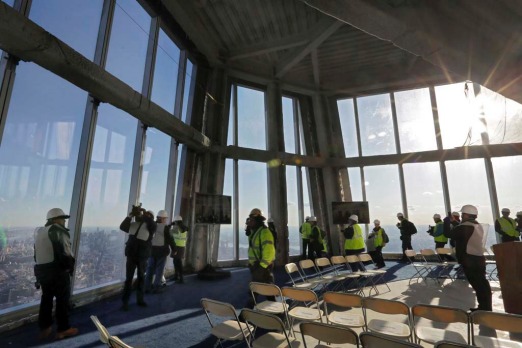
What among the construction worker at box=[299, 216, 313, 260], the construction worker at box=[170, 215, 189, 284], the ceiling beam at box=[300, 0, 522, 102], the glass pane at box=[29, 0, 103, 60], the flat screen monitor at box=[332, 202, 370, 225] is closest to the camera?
the ceiling beam at box=[300, 0, 522, 102]

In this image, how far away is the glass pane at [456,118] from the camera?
936cm

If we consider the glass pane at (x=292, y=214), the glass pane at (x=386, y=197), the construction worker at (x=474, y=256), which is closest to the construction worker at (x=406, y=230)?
the glass pane at (x=386, y=197)

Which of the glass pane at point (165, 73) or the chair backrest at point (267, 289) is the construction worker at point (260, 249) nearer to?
the chair backrest at point (267, 289)

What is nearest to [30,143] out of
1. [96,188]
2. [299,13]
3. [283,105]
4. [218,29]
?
[96,188]

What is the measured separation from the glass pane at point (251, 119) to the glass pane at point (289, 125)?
2.97 feet

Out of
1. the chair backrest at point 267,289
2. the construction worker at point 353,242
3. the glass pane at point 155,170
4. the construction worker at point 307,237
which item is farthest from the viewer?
the construction worker at point 307,237

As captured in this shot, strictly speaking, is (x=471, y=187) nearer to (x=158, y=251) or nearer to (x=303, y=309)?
(x=303, y=309)

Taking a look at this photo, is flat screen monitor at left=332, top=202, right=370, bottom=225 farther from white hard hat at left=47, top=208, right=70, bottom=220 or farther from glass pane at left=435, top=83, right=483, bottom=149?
white hard hat at left=47, top=208, right=70, bottom=220

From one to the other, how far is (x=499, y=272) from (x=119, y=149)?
6.50 meters

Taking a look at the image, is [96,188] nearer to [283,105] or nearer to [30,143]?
[30,143]

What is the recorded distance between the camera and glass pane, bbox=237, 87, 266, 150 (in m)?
9.47

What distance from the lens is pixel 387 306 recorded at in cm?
252

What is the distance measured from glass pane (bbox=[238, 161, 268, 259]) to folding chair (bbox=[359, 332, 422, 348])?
6.94 m

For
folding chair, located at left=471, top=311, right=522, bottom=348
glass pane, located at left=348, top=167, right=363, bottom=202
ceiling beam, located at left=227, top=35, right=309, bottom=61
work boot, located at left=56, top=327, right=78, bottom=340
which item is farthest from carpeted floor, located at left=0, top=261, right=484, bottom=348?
ceiling beam, located at left=227, top=35, right=309, bottom=61
